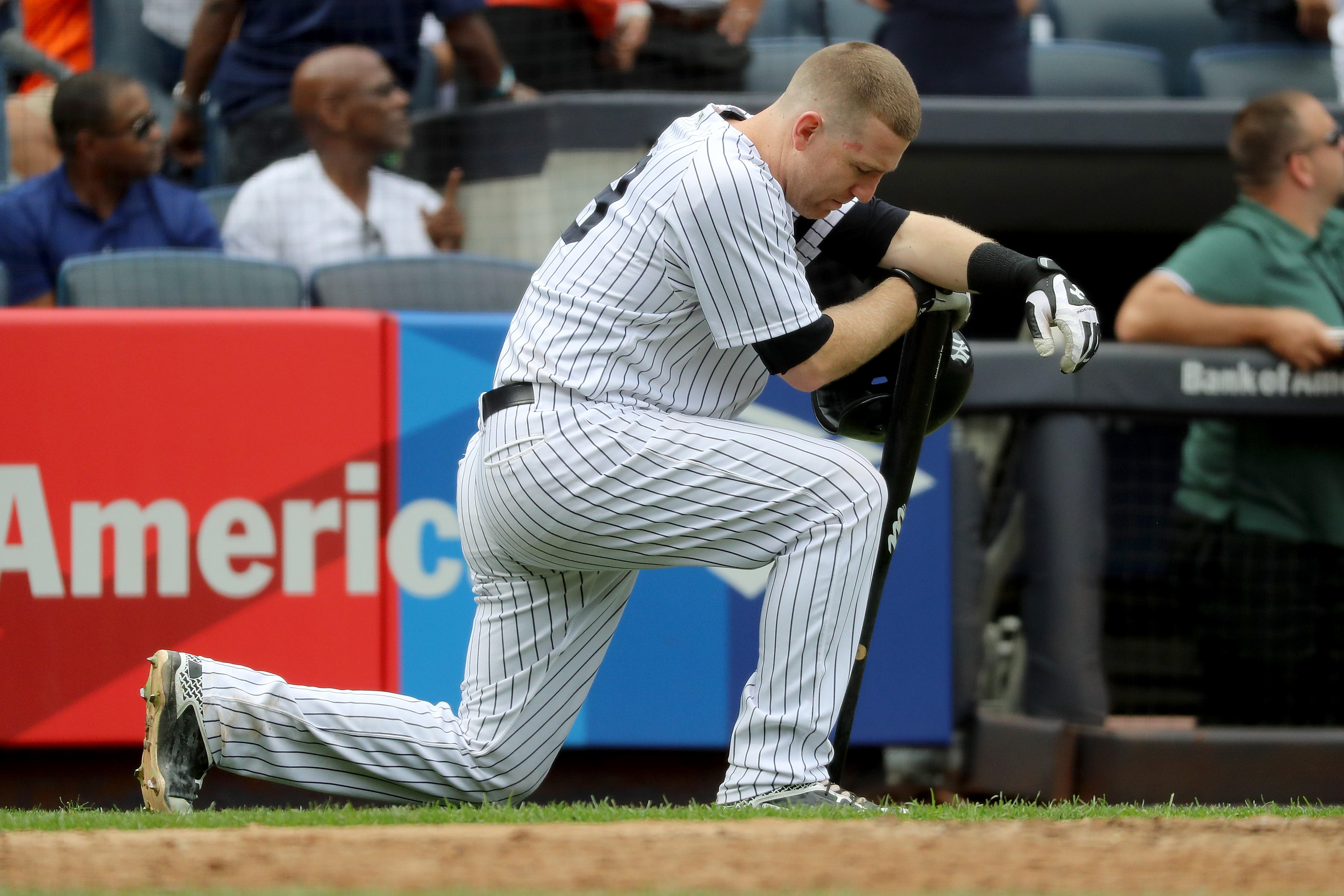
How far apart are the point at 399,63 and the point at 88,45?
139cm

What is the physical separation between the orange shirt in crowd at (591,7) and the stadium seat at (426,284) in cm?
167

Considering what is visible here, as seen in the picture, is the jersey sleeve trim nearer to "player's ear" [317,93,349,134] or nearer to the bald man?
the bald man

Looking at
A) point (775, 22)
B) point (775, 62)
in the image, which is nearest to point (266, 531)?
point (775, 62)

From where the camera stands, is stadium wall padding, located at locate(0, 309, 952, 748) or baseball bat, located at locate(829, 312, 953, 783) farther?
stadium wall padding, located at locate(0, 309, 952, 748)

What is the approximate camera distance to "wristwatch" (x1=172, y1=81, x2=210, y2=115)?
21.7 feet

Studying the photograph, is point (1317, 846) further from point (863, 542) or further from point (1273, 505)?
point (1273, 505)

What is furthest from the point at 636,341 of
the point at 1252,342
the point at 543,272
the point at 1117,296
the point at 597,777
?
the point at 1117,296

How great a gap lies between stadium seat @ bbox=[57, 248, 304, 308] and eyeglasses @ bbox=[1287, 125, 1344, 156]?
3437mm

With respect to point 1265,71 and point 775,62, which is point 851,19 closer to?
point 775,62

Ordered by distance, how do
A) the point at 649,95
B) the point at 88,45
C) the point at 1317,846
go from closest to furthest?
the point at 1317,846 → the point at 649,95 → the point at 88,45

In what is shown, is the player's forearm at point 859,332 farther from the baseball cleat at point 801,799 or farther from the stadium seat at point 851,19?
the stadium seat at point 851,19

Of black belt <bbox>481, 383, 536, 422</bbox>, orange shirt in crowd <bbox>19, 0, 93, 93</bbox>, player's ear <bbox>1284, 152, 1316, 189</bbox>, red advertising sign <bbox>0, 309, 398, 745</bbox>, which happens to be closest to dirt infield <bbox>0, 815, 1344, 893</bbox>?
black belt <bbox>481, 383, 536, 422</bbox>

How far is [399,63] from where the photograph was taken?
255 inches

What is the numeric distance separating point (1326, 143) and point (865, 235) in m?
2.83
